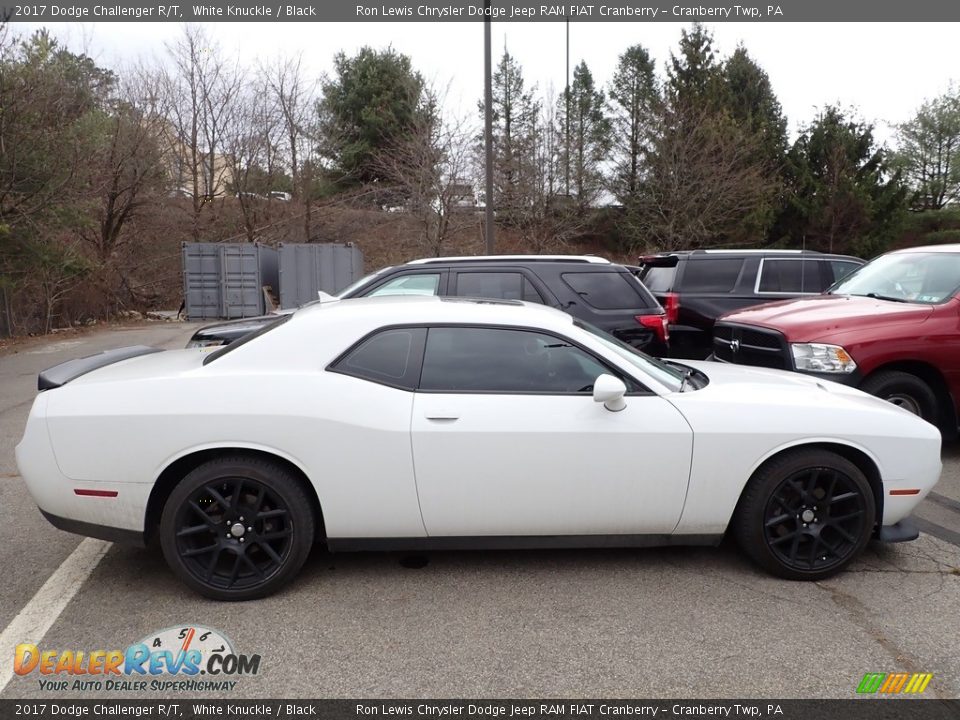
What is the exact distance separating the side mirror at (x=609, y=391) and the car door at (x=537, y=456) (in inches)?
2.4

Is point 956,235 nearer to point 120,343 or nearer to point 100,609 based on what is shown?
point 120,343

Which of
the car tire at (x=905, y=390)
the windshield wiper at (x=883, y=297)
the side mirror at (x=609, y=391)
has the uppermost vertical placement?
the windshield wiper at (x=883, y=297)

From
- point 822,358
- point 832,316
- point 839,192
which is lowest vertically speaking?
point 822,358

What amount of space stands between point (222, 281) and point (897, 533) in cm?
2097

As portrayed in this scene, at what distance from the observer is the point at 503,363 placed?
142 inches

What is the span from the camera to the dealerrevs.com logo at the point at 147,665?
8.95 ft

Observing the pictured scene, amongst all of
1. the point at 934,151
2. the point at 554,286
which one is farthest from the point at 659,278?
the point at 934,151

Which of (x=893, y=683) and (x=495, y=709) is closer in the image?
(x=495, y=709)

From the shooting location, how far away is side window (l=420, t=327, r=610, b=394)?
353cm

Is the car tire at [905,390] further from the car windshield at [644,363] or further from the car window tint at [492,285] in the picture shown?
the car window tint at [492,285]

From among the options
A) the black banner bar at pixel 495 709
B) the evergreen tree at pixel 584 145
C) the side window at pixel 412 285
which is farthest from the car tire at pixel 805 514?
the evergreen tree at pixel 584 145

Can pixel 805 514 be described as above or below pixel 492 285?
below

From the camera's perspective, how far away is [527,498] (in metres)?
3.42

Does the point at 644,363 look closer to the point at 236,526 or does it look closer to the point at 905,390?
the point at 236,526
